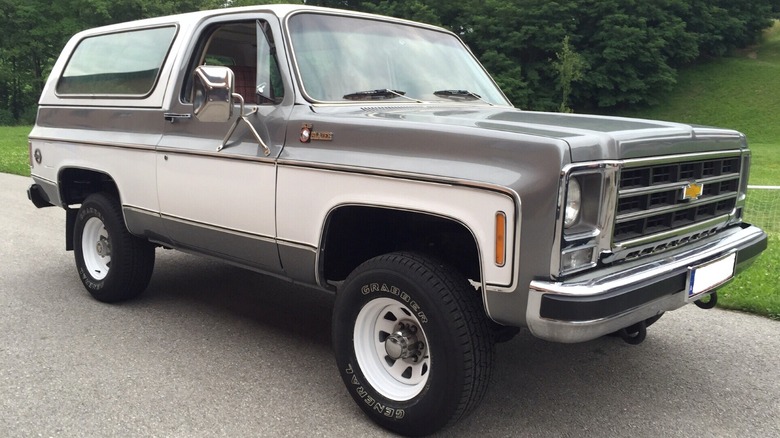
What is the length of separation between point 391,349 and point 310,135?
1.18m

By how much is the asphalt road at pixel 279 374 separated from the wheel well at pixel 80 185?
0.78m

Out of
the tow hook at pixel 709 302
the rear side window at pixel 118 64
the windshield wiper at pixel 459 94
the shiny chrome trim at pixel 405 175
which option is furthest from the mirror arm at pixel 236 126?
the tow hook at pixel 709 302

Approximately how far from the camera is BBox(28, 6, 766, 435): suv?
8.93 feet

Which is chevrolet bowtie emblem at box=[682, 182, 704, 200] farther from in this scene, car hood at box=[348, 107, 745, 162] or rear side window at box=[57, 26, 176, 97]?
rear side window at box=[57, 26, 176, 97]

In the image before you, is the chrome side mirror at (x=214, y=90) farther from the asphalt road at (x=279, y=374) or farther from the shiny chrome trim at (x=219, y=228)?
the asphalt road at (x=279, y=374)

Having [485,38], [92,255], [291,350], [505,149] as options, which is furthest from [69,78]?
[485,38]

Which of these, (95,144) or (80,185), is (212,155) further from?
(80,185)

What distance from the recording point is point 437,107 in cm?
394

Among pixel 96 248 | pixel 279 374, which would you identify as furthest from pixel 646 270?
pixel 96 248

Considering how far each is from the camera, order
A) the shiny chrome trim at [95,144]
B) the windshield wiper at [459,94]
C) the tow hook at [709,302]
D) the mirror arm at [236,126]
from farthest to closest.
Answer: the shiny chrome trim at [95,144]
the windshield wiper at [459,94]
the tow hook at [709,302]
the mirror arm at [236,126]

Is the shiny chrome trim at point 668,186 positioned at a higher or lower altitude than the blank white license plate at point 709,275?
higher

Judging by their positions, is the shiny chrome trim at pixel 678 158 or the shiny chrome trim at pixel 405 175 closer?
the shiny chrome trim at pixel 405 175

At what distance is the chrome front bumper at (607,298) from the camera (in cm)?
261

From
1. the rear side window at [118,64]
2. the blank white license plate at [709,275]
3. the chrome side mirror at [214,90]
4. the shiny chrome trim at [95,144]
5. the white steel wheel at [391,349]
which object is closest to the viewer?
the blank white license plate at [709,275]
